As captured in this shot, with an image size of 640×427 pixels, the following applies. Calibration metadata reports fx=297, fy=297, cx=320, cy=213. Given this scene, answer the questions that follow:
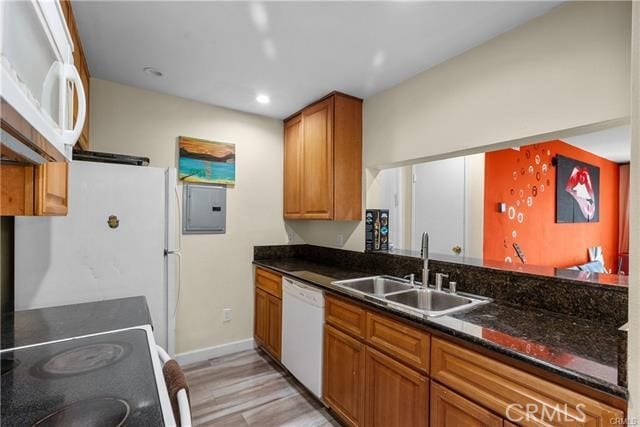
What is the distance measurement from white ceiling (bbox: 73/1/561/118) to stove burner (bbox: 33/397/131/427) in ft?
5.59

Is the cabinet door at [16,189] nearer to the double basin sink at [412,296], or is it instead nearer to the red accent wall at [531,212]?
the double basin sink at [412,296]

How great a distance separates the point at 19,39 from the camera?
0.52 meters

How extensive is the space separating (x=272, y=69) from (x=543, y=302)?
219 centimetres

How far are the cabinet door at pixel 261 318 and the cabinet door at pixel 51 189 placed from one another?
192 centimetres

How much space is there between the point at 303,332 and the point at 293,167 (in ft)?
5.32

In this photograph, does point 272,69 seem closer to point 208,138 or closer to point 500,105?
point 208,138

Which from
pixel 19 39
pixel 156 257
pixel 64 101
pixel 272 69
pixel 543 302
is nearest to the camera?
pixel 19 39

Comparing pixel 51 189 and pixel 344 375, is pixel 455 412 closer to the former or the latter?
pixel 344 375

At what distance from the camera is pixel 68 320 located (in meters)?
1.35

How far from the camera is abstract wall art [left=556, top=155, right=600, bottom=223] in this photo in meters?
3.94

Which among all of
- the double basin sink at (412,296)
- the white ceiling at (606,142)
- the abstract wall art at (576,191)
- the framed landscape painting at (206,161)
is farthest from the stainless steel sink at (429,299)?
the abstract wall art at (576,191)

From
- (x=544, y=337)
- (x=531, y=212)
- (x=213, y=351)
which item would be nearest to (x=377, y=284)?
(x=544, y=337)

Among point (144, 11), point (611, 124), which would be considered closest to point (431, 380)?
point (611, 124)

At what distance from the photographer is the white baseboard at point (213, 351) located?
2688 mm
